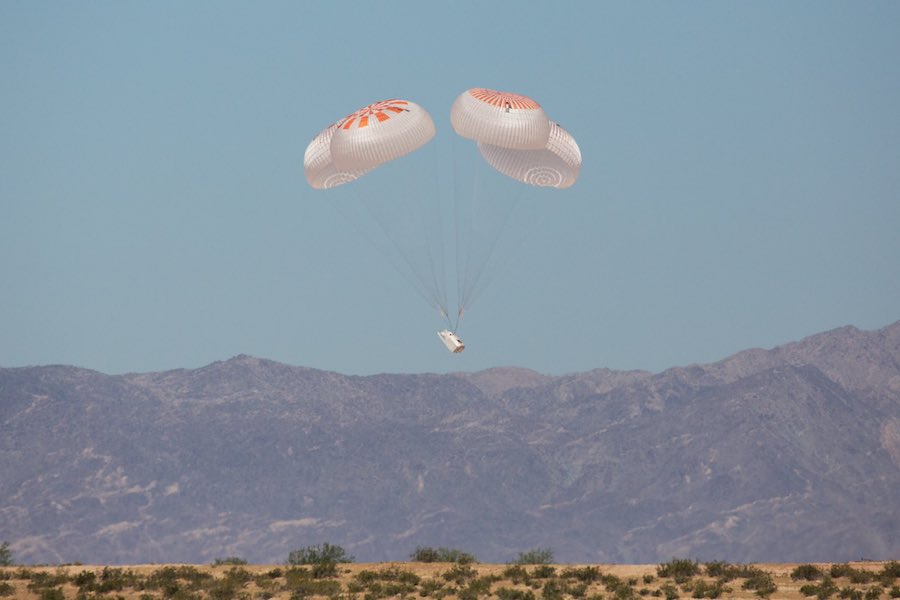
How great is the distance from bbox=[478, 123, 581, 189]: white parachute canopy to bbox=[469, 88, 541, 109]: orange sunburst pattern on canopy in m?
2.06

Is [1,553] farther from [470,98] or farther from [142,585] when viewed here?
[470,98]

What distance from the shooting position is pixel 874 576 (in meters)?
61.7

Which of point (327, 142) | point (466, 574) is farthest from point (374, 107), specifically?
point (466, 574)

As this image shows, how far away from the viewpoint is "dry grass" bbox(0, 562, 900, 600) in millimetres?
60975

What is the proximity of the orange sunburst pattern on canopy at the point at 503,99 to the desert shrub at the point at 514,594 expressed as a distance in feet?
72.9

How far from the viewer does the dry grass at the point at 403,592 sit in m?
61.0

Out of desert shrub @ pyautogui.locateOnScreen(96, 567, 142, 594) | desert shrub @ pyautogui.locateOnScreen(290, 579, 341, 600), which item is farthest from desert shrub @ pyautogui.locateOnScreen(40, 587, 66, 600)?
desert shrub @ pyautogui.locateOnScreen(290, 579, 341, 600)

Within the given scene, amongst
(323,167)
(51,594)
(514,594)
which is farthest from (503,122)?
(51,594)

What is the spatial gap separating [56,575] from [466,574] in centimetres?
1624

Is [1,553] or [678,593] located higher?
[1,553]

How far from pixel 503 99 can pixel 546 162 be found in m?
3.99

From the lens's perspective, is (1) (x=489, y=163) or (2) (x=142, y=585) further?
(1) (x=489, y=163)

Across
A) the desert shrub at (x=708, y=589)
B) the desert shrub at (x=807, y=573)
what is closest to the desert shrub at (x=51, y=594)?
the desert shrub at (x=708, y=589)

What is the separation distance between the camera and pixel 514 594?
60.7m
